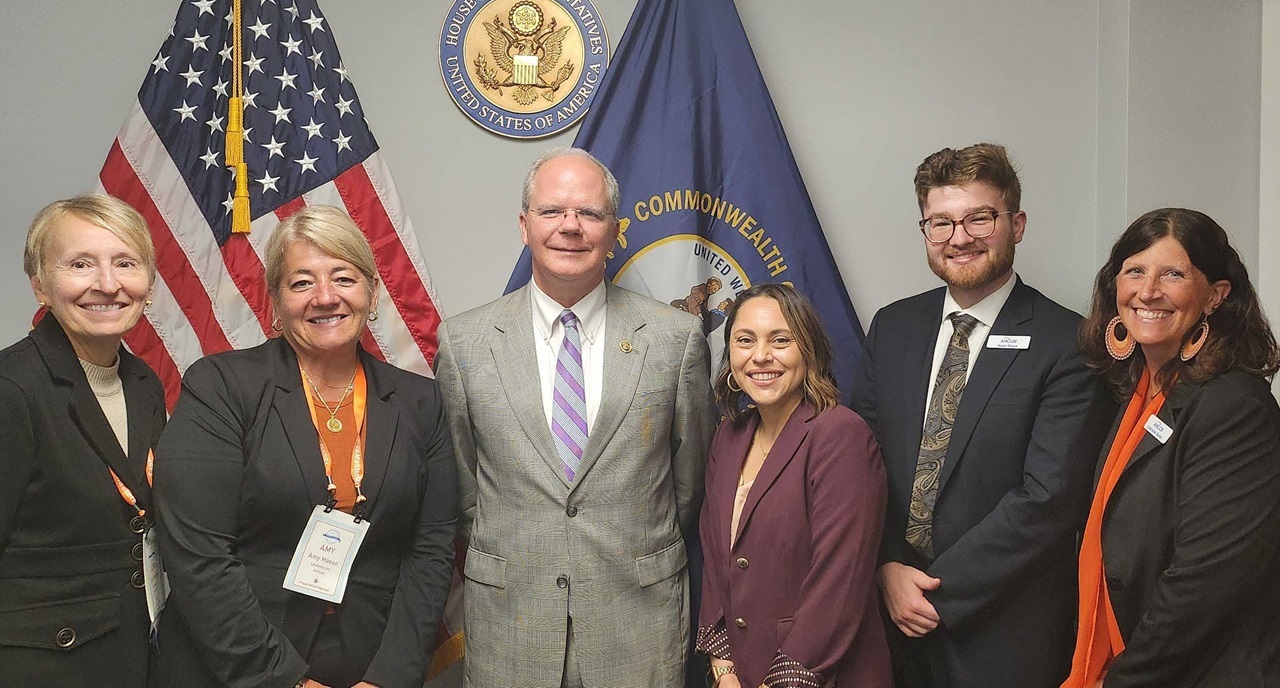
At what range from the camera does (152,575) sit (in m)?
1.97

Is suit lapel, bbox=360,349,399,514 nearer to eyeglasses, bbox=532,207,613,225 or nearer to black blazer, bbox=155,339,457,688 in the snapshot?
black blazer, bbox=155,339,457,688

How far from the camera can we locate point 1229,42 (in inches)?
116

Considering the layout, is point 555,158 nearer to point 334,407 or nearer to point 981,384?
point 334,407

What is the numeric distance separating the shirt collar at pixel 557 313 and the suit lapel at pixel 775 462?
1.78 ft

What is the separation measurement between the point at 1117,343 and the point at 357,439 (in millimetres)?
1681

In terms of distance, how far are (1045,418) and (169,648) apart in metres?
1.99

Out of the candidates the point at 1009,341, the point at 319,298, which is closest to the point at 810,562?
the point at 1009,341

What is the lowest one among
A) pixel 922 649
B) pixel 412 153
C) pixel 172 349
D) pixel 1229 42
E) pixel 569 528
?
pixel 922 649

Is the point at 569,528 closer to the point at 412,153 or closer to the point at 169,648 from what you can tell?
the point at 169,648

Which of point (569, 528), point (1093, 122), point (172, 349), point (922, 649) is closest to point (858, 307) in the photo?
point (1093, 122)

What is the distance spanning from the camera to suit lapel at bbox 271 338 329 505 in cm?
196

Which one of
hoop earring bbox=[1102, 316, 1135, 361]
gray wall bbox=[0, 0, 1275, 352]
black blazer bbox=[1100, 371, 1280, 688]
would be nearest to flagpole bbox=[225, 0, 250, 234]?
gray wall bbox=[0, 0, 1275, 352]

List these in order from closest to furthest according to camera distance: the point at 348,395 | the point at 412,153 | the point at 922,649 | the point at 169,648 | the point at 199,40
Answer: the point at 169,648 → the point at 348,395 → the point at 922,649 → the point at 199,40 → the point at 412,153

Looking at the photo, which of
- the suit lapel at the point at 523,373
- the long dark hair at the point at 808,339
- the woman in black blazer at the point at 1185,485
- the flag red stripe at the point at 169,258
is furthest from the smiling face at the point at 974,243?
the flag red stripe at the point at 169,258
